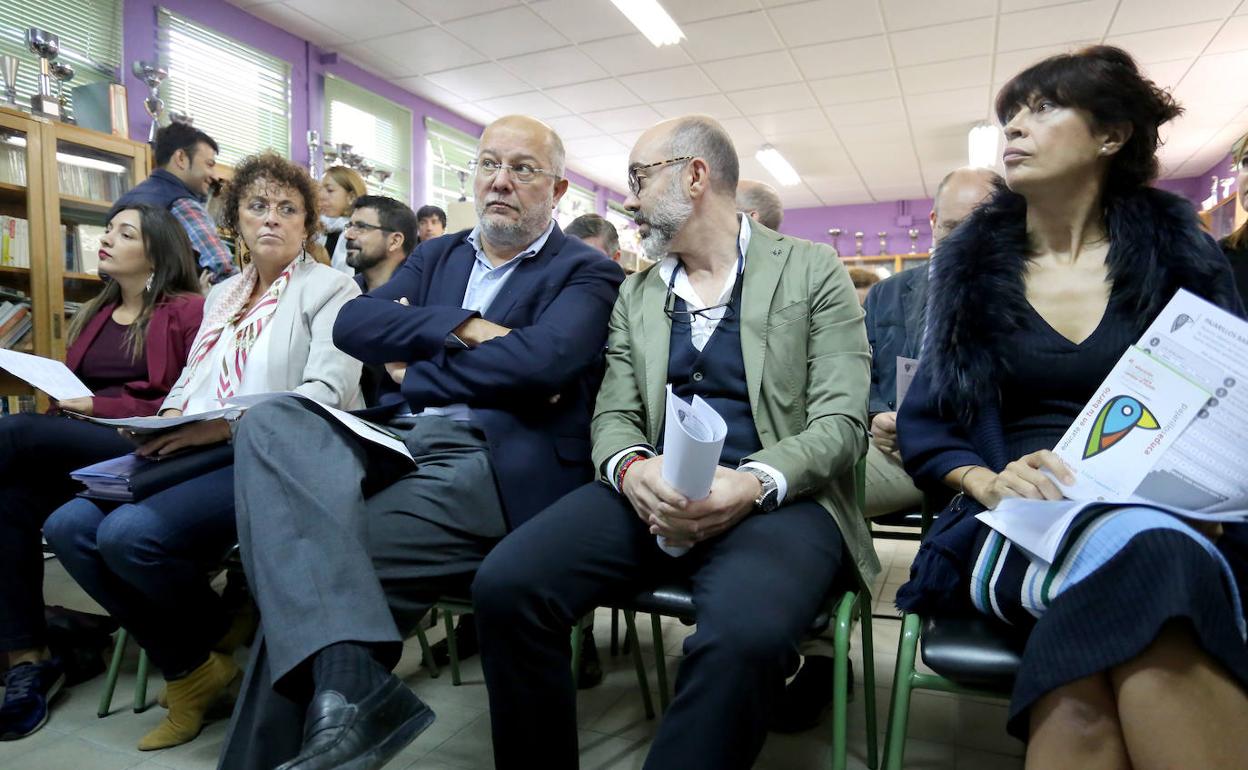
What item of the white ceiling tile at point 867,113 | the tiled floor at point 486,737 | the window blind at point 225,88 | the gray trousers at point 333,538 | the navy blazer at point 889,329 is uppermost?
the white ceiling tile at point 867,113

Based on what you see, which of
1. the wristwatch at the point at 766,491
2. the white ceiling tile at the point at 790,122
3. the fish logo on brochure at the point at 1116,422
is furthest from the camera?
the white ceiling tile at the point at 790,122

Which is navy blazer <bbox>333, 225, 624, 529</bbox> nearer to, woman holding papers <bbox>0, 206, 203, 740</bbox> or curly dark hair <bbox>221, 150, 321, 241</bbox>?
curly dark hair <bbox>221, 150, 321, 241</bbox>

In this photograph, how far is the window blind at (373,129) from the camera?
5.29 metres

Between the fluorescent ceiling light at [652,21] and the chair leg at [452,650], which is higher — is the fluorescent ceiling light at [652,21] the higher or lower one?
the higher one

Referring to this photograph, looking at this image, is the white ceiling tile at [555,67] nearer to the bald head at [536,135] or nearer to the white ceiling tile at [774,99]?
the white ceiling tile at [774,99]

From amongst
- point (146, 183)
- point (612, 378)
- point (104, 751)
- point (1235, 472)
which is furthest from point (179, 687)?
point (146, 183)

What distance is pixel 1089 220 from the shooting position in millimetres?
1313

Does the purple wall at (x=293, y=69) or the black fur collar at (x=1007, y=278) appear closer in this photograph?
the black fur collar at (x=1007, y=278)

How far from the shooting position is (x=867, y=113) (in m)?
6.19

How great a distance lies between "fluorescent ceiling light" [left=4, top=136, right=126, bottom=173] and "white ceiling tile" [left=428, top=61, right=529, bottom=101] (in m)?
2.48

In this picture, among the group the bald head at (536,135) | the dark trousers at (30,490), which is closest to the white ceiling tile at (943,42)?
the bald head at (536,135)

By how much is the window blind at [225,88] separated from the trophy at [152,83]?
82mm

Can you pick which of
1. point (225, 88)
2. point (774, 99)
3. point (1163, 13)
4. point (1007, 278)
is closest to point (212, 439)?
point (1007, 278)

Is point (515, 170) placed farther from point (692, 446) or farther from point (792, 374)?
point (692, 446)
